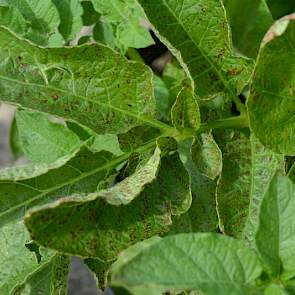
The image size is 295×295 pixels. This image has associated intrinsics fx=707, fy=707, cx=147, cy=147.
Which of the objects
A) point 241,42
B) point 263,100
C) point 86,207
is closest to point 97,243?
point 86,207

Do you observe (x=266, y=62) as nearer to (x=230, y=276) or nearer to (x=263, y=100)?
(x=263, y=100)

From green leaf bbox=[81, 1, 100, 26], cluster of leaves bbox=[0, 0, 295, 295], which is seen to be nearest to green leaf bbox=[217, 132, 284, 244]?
cluster of leaves bbox=[0, 0, 295, 295]

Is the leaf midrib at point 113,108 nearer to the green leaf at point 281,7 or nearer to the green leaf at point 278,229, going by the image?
the green leaf at point 278,229

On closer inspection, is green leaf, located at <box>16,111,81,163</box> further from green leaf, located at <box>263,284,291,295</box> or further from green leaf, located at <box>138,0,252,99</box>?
green leaf, located at <box>263,284,291,295</box>

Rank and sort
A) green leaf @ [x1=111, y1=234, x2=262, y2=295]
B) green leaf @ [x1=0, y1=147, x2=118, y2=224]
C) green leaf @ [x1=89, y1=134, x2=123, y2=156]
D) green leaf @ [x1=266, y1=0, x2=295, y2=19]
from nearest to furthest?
green leaf @ [x1=111, y1=234, x2=262, y2=295] → green leaf @ [x1=0, y1=147, x2=118, y2=224] → green leaf @ [x1=89, y1=134, x2=123, y2=156] → green leaf @ [x1=266, y1=0, x2=295, y2=19]

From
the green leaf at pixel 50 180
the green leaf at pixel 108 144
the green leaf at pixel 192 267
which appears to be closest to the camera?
the green leaf at pixel 192 267

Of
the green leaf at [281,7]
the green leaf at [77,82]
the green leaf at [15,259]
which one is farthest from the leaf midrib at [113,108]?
the green leaf at [281,7]
